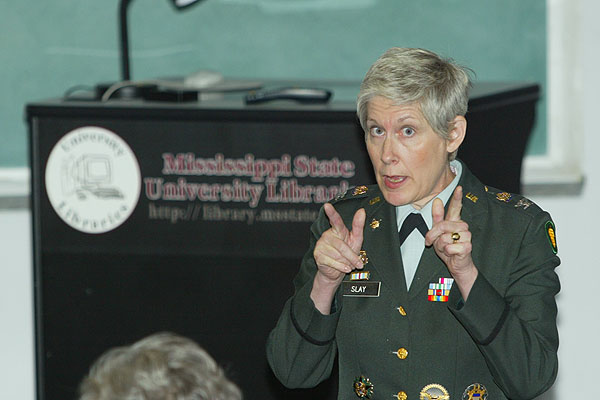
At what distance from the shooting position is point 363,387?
193 cm

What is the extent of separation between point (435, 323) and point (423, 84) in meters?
0.42

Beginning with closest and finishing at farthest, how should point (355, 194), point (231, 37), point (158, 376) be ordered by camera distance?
point (158, 376), point (355, 194), point (231, 37)

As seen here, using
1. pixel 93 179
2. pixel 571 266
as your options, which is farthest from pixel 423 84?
pixel 571 266

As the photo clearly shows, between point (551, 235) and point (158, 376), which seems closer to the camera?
point (158, 376)

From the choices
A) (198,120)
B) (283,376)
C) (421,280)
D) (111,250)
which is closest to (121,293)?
(111,250)

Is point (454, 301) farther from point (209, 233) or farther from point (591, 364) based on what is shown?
point (591, 364)

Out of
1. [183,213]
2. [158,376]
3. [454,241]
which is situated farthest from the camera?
[183,213]

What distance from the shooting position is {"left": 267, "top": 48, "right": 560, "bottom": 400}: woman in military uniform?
1793mm

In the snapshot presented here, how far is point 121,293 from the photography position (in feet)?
9.06

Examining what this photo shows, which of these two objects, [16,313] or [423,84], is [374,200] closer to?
[423,84]

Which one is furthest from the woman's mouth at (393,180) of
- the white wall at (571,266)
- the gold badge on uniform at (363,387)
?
the white wall at (571,266)

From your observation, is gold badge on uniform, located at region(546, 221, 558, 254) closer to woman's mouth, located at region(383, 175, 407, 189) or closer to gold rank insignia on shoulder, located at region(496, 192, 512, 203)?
gold rank insignia on shoulder, located at region(496, 192, 512, 203)

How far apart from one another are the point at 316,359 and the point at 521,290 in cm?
39

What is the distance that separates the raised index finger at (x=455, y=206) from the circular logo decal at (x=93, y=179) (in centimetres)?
113
